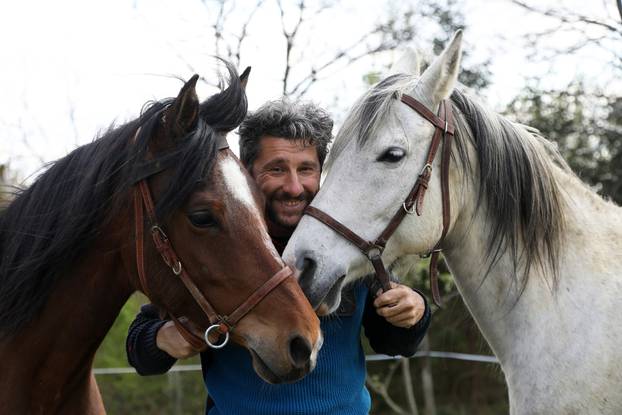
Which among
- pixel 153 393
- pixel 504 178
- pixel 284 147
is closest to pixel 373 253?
pixel 284 147

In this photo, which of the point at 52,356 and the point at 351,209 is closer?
the point at 52,356

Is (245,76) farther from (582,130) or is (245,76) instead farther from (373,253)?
(582,130)

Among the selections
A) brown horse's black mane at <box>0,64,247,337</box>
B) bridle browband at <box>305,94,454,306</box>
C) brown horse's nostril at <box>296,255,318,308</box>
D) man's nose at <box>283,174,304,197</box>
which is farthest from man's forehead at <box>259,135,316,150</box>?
brown horse's nostril at <box>296,255,318,308</box>

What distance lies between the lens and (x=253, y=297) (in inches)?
83.1

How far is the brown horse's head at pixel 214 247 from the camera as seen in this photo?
2104 mm

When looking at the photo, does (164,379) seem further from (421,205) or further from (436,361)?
(421,205)

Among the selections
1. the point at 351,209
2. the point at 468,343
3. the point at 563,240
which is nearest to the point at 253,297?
the point at 351,209

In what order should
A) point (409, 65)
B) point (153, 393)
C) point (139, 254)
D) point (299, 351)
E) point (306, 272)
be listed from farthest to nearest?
point (153, 393) → point (409, 65) → point (306, 272) → point (139, 254) → point (299, 351)

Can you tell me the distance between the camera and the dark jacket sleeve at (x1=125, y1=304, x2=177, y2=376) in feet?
8.41

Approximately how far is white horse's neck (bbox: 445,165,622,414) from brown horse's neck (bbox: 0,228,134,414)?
1.54 m

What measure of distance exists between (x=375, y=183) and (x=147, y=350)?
1156 mm

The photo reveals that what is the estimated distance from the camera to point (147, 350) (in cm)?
257

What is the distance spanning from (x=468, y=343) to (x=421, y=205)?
22.9 feet

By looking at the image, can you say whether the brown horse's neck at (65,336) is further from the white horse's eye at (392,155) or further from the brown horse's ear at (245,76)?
the white horse's eye at (392,155)
